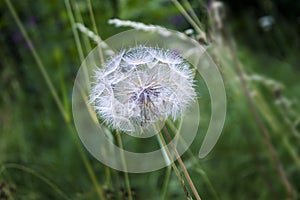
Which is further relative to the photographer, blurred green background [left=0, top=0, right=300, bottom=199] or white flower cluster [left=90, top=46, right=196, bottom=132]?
blurred green background [left=0, top=0, right=300, bottom=199]

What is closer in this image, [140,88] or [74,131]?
[140,88]

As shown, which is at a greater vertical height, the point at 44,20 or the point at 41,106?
the point at 44,20

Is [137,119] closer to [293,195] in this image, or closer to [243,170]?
[293,195]

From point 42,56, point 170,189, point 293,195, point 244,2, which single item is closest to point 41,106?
point 42,56

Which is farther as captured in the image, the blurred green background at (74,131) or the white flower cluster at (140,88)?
the blurred green background at (74,131)

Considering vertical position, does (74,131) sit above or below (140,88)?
below
